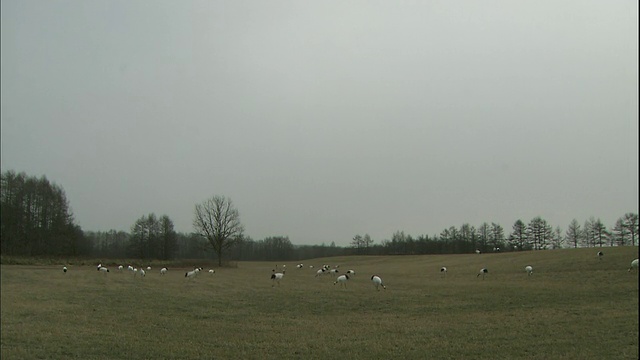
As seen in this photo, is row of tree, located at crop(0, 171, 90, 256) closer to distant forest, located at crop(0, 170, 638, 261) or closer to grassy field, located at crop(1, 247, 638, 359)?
distant forest, located at crop(0, 170, 638, 261)

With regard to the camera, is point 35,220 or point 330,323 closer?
point 330,323

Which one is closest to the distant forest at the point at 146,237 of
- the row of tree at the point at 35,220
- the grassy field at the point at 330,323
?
the row of tree at the point at 35,220

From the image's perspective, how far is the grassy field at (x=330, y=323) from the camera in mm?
12828

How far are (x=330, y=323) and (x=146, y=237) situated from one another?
316 feet

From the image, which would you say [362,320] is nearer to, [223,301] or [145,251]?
[223,301]

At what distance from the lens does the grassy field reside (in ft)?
42.1

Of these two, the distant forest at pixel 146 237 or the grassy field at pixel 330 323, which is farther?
the distant forest at pixel 146 237

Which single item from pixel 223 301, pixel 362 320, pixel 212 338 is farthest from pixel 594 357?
pixel 223 301

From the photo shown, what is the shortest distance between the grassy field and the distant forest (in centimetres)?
5962

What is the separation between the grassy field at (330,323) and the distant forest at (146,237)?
59618 millimetres

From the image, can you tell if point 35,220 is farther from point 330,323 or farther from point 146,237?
point 330,323

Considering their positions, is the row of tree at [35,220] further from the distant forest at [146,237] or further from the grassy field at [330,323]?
the grassy field at [330,323]

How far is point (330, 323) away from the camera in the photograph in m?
18.1

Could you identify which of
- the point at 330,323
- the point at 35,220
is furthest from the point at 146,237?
the point at 330,323
